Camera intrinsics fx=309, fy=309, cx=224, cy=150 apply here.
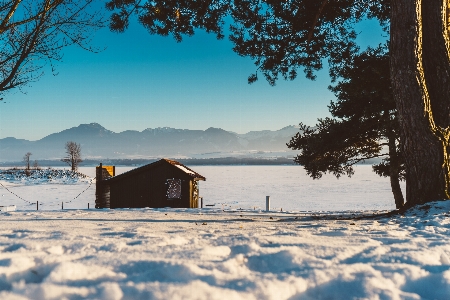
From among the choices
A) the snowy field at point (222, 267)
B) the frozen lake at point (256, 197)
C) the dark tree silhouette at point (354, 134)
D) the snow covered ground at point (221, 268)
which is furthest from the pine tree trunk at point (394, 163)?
the frozen lake at point (256, 197)

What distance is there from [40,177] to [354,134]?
62458 millimetres

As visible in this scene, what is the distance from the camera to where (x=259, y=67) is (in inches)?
404

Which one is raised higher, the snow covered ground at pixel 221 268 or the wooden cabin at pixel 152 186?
the snow covered ground at pixel 221 268

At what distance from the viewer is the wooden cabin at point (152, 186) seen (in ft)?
70.4

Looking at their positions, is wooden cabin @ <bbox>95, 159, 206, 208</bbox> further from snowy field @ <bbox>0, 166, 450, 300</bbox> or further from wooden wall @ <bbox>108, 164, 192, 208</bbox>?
snowy field @ <bbox>0, 166, 450, 300</bbox>

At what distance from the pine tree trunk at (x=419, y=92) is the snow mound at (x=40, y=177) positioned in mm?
61942

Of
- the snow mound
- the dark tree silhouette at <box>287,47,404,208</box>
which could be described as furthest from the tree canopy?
the snow mound

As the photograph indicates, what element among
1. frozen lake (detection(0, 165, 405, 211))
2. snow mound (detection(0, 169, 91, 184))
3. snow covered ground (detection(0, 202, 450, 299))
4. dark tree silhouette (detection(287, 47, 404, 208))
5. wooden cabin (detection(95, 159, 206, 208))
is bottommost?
frozen lake (detection(0, 165, 405, 211))

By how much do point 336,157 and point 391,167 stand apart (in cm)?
234

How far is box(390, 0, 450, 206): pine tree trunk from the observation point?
5.63 m

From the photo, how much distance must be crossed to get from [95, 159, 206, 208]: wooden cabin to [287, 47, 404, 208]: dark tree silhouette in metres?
9.13

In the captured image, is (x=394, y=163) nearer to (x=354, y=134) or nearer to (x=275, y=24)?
(x=354, y=134)

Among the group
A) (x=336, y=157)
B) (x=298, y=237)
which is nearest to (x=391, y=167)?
(x=336, y=157)

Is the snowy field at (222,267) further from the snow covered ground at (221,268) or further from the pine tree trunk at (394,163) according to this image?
the pine tree trunk at (394,163)
